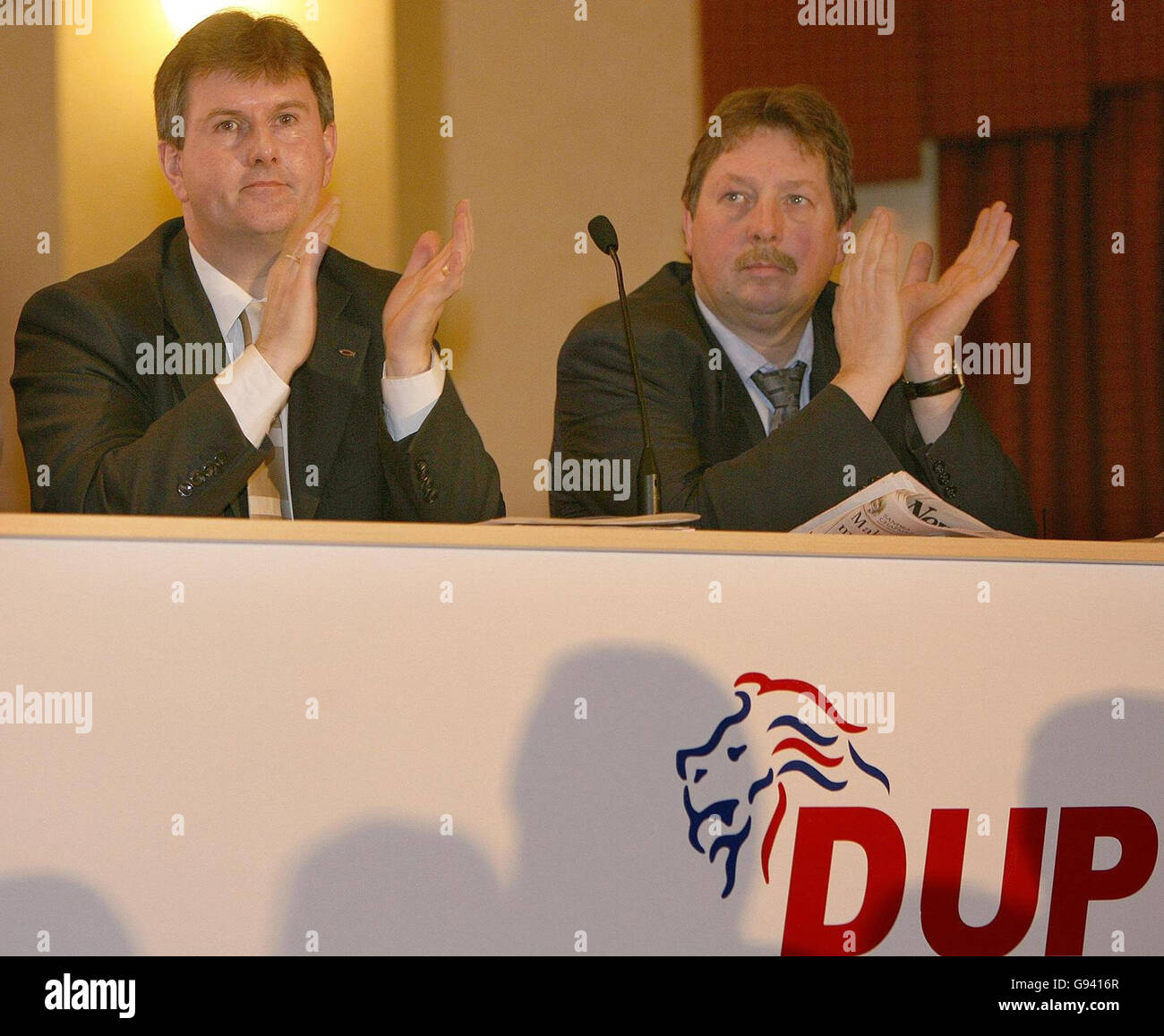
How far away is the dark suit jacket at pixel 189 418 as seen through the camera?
1.82 metres

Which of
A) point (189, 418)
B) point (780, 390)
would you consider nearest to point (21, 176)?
point (189, 418)

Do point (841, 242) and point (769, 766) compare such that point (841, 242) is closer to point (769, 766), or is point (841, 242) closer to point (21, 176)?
point (769, 766)

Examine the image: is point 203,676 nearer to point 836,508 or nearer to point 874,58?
point 836,508

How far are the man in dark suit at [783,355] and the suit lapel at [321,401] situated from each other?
398 millimetres

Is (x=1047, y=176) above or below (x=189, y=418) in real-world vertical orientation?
above

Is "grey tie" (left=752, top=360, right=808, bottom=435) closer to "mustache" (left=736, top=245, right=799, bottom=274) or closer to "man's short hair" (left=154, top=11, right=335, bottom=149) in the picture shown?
"mustache" (left=736, top=245, right=799, bottom=274)

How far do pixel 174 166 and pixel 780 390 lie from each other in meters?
1.20

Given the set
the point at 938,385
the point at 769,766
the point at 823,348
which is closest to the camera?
the point at 769,766

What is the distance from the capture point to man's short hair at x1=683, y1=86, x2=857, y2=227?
2.60 m

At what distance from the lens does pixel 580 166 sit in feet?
11.9

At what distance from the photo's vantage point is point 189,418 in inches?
71.7

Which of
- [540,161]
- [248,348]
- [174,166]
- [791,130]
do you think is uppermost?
[540,161]

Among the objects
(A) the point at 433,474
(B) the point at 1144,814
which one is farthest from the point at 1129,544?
(A) the point at 433,474

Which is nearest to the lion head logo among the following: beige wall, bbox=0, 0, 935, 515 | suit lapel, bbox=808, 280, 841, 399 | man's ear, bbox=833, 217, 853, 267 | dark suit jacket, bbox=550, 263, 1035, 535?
dark suit jacket, bbox=550, 263, 1035, 535
